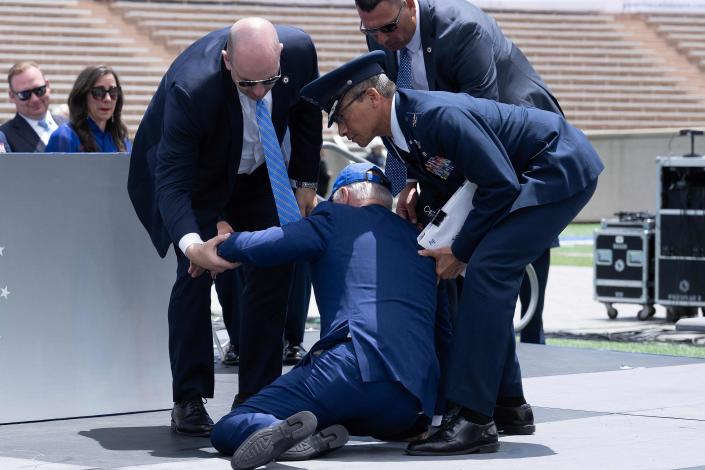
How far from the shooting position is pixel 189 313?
5098mm

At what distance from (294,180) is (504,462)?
153 cm

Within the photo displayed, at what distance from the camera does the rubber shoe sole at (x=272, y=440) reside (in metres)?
4.09

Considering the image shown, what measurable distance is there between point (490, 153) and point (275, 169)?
859 millimetres

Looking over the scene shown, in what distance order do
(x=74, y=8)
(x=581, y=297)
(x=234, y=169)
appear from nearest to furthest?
(x=234, y=169), (x=581, y=297), (x=74, y=8)

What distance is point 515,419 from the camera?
488 centimetres

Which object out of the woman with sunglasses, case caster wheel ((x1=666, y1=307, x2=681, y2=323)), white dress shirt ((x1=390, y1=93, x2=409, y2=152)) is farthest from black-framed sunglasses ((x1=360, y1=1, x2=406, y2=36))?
case caster wheel ((x1=666, y1=307, x2=681, y2=323))

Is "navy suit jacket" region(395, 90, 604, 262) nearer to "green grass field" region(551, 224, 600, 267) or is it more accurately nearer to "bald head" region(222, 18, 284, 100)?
"bald head" region(222, 18, 284, 100)

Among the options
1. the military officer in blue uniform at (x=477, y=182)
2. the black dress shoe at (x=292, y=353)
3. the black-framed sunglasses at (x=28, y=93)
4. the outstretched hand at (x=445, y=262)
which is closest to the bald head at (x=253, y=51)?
the military officer in blue uniform at (x=477, y=182)

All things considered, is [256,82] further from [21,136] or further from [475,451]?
[21,136]

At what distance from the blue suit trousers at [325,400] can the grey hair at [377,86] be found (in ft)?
2.59

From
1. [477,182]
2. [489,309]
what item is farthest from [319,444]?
[477,182]

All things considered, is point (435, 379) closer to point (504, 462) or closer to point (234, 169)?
point (504, 462)

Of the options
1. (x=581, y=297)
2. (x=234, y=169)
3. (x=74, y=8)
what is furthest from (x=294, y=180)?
(x=74, y=8)

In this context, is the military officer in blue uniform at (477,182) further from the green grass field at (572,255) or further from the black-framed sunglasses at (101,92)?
the green grass field at (572,255)
